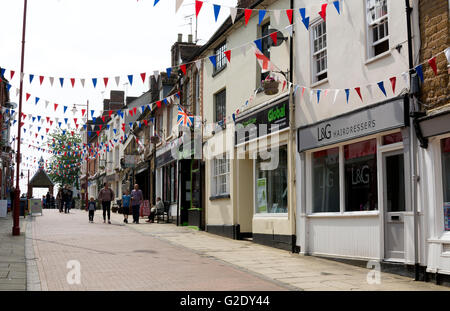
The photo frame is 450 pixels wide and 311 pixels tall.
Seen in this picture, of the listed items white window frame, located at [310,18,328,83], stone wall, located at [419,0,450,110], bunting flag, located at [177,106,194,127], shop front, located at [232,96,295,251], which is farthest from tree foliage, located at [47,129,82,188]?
stone wall, located at [419,0,450,110]

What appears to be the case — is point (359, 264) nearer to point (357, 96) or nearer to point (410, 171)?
point (410, 171)

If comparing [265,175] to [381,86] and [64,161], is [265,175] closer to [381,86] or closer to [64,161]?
[381,86]

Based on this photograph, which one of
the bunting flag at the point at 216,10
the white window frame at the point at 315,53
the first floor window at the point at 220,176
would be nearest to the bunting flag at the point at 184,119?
the first floor window at the point at 220,176

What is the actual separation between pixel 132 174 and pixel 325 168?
25091mm

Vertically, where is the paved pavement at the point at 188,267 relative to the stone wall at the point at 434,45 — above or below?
below

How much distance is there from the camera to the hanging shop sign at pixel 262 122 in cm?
1267

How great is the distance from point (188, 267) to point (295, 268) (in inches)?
79.8

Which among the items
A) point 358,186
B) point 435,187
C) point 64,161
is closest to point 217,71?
point 358,186

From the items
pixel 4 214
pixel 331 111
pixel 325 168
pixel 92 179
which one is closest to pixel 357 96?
pixel 331 111

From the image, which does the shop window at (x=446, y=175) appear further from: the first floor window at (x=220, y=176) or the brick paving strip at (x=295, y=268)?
the first floor window at (x=220, y=176)

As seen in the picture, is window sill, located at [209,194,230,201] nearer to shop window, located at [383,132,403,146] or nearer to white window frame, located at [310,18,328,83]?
white window frame, located at [310,18,328,83]

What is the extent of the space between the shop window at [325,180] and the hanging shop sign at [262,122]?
1402 millimetres

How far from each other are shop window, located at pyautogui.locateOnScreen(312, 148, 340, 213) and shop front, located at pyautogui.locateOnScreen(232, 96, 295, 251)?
0.71 m

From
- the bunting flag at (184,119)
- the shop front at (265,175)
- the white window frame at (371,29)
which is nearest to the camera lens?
the white window frame at (371,29)
